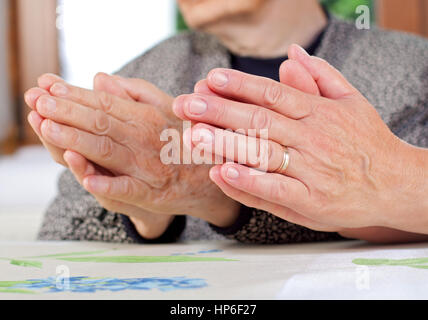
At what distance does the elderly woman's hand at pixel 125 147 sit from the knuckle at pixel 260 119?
17 centimetres

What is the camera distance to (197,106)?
0.64 meters

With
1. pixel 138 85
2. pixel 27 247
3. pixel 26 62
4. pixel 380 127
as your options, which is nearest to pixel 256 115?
pixel 380 127

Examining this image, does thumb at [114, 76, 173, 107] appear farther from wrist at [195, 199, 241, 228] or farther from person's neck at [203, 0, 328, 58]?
person's neck at [203, 0, 328, 58]

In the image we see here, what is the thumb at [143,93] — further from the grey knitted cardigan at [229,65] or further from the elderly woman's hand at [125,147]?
the grey knitted cardigan at [229,65]

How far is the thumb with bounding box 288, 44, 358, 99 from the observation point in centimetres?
70

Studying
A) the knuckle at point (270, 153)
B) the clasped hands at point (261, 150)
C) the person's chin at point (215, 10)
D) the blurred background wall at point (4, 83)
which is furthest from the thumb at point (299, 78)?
the blurred background wall at point (4, 83)

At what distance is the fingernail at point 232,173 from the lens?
0.63 m

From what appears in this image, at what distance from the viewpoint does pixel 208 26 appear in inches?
45.6

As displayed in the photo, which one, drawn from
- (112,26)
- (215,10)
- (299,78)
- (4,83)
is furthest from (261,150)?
(4,83)

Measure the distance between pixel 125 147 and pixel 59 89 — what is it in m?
0.11

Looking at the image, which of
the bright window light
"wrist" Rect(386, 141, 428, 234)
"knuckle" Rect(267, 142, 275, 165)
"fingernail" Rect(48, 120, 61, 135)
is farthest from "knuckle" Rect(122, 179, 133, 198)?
the bright window light

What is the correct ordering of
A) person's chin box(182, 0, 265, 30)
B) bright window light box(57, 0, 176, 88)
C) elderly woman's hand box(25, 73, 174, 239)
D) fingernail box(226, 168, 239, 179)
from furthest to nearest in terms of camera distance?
1. bright window light box(57, 0, 176, 88)
2. person's chin box(182, 0, 265, 30)
3. elderly woman's hand box(25, 73, 174, 239)
4. fingernail box(226, 168, 239, 179)

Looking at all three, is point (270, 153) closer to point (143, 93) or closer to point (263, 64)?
point (143, 93)

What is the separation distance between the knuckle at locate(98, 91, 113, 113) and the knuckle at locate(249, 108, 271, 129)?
0.22 metres
